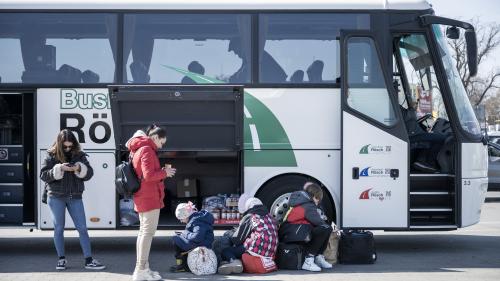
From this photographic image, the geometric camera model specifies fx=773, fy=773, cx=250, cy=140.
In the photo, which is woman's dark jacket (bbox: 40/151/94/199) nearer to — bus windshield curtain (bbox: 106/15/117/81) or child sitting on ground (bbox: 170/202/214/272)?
child sitting on ground (bbox: 170/202/214/272)

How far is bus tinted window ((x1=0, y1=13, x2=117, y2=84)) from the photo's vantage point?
10.9 m

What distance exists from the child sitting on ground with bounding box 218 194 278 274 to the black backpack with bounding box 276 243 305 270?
14 centimetres

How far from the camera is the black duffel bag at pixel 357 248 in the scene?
10.1 metres

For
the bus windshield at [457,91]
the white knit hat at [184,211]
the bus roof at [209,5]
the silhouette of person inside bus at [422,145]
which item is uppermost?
the bus roof at [209,5]

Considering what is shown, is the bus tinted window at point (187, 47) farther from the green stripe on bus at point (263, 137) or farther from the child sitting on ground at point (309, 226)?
the child sitting on ground at point (309, 226)

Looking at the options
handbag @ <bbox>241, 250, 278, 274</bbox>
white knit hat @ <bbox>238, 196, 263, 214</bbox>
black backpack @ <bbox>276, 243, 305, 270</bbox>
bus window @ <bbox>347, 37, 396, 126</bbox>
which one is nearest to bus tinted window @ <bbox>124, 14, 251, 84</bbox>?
bus window @ <bbox>347, 37, 396, 126</bbox>

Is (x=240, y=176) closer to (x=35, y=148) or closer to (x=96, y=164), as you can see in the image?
(x=96, y=164)

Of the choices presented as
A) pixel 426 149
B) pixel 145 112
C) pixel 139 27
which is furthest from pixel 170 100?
pixel 426 149

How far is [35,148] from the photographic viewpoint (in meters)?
10.9

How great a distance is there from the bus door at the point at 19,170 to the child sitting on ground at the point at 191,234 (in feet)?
8.67

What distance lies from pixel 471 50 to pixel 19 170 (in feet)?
21.7

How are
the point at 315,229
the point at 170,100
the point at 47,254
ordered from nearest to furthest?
1. the point at 315,229
2. the point at 170,100
3. the point at 47,254

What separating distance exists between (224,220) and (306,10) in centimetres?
320

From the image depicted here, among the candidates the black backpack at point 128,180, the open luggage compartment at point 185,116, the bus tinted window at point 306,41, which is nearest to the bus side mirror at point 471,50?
the bus tinted window at point 306,41
